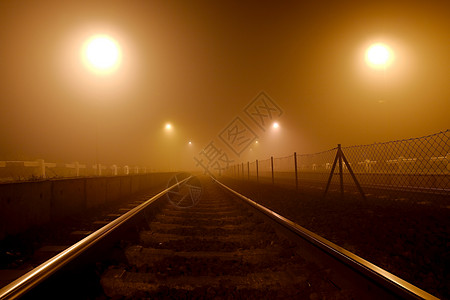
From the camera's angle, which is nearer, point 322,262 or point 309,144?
point 322,262

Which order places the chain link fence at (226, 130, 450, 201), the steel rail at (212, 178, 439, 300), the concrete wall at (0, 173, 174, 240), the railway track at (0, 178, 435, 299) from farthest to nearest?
1. the chain link fence at (226, 130, 450, 201)
2. the concrete wall at (0, 173, 174, 240)
3. the railway track at (0, 178, 435, 299)
4. the steel rail at (212, 178, 439, 300)

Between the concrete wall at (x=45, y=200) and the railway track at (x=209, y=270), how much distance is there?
2.01 m

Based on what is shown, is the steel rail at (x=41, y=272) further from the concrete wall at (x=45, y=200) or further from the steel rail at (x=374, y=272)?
the steel rail at (x=374, y=272)

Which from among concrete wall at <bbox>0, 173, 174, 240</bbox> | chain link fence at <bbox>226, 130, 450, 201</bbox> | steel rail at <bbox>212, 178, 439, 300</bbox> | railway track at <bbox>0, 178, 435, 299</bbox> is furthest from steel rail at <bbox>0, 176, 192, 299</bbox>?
chain link fence at <bbox>226, 130, 450, 201</bbox>

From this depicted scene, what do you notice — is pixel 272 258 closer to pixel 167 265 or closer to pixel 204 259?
pixel 204 259

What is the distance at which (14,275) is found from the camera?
2.86m

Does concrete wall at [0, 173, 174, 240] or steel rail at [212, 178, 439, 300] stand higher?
concrete wall at [0, 173, 174, 240]

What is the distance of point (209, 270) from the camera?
2.90 m

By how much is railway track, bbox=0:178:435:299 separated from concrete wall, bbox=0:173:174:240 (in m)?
2.01

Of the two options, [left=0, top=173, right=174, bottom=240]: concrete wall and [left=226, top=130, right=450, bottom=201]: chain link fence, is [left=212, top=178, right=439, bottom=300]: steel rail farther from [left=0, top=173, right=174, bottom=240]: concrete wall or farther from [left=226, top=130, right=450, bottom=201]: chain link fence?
[left=226, top=130, right=450, bottom=201]: chain link fence

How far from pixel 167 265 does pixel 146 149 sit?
5129 cm

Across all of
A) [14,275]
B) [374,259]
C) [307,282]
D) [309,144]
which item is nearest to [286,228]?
[374,259]

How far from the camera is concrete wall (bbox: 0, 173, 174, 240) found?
15.0 ft

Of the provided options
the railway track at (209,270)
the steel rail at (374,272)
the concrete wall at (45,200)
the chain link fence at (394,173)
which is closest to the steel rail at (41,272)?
the railway track at (209,270)
